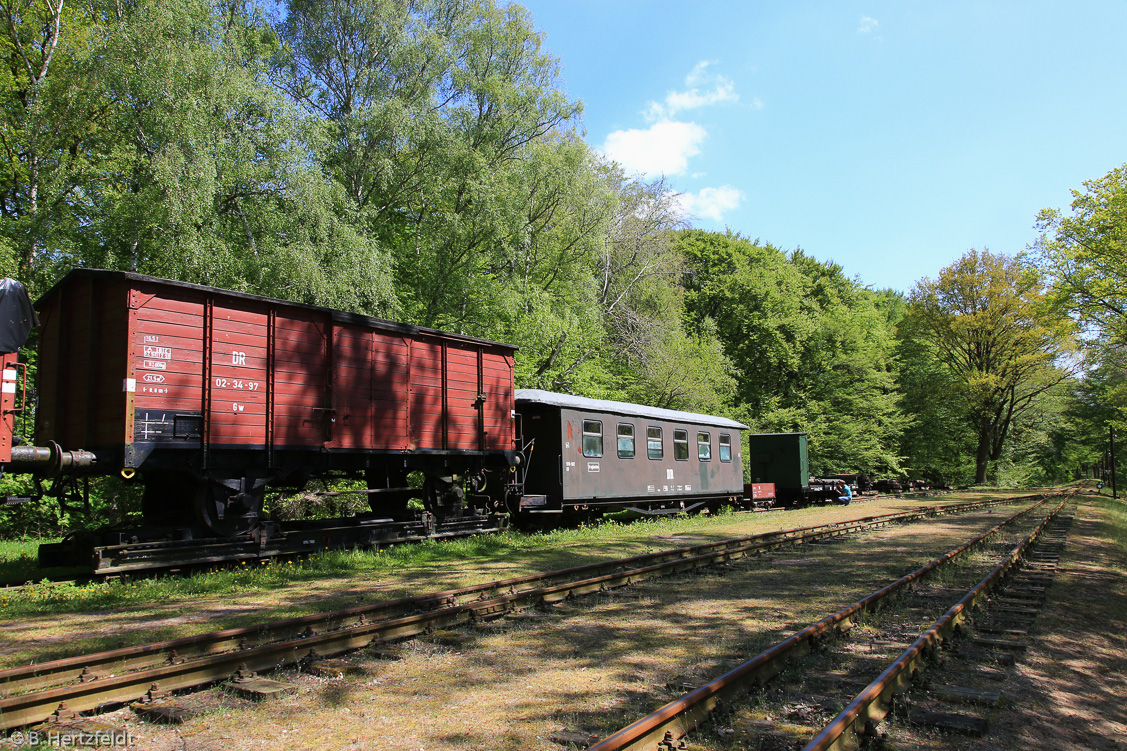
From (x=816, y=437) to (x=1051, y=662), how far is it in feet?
106

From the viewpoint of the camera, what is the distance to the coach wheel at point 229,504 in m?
9.55

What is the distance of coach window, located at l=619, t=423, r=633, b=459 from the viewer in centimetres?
1664

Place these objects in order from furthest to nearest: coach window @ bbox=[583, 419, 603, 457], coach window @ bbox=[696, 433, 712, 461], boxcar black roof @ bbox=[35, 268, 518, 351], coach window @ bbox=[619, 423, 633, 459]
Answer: coach window @ bbox=[696, 433, 712, 461] < coach window @ bbox=[619, 423, 633, 459] < coach window @ bbox=[583, 419, 603, 457] < boxcar black roof @ bbox=[35, 268, 518, 351]

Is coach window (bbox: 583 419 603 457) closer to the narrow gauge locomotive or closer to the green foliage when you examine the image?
the narrow gauge locomotive

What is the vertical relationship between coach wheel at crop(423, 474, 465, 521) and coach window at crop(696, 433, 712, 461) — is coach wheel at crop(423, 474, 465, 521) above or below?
below

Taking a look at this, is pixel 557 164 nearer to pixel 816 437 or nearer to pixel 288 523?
pixel 288 523

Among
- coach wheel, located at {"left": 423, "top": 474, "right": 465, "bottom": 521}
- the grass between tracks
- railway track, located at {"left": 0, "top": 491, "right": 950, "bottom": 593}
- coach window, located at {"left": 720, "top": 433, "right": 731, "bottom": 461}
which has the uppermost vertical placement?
coach window, located at {"left": 720, "top": 433, "right": 731, "bottom": 461}

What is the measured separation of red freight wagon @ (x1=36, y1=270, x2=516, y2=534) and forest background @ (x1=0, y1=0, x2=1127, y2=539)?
20.3ft

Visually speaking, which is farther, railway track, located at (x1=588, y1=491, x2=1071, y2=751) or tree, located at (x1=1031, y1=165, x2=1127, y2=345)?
tree, located at (x1=1031, y1=165, x2=1127, y2=345)

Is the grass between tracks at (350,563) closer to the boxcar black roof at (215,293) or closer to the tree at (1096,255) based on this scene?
the boxcar black roof at (215,293)

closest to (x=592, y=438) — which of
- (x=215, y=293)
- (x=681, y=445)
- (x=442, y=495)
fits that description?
(x=442, y=495)

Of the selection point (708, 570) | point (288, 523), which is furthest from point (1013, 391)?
point (288, 523)

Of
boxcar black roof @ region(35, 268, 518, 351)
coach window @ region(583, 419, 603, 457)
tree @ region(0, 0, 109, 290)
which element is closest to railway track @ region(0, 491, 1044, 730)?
boxcar black roof @ region(35, 268, 518, 351)

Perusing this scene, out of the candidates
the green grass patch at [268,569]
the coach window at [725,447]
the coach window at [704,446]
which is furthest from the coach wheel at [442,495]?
the coach window at [725,447]
